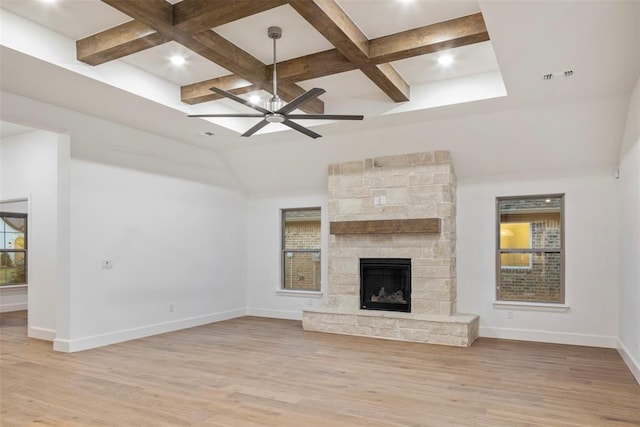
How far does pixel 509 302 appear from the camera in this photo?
20.2 ft

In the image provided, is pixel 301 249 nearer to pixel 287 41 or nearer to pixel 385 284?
pixel 385 284

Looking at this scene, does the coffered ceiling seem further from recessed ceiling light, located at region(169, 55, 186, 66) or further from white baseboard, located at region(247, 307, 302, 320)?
white baseboard, located at region(247, 307, 302, 320)

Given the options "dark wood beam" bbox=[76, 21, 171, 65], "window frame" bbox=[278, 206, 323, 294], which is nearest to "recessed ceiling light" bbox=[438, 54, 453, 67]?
"dark wood beam" bbox=[76, 21, 171, 65]

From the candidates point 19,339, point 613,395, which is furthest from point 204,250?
point 613,395

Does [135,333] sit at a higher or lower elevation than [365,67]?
lower

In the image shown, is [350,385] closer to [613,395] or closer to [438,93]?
[613,395]

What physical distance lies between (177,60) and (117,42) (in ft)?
2.38

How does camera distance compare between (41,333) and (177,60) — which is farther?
(41,333)

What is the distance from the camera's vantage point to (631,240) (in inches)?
187

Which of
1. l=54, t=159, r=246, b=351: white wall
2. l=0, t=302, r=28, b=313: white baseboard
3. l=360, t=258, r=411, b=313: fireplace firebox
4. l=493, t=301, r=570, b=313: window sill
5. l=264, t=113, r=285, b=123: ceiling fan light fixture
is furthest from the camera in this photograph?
l=0, t=302, r=28, b=313: white baseboard

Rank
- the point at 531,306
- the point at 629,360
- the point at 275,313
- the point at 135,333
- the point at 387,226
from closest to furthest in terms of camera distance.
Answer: the point at 629,360, the point at 531,306, the point at 135,333, the point at 387,226, the point at 275,313

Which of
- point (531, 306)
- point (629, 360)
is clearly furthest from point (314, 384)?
point (531, 306)

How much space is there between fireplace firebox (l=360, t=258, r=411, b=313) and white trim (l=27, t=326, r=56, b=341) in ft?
14.2

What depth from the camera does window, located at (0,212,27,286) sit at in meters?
8.77
